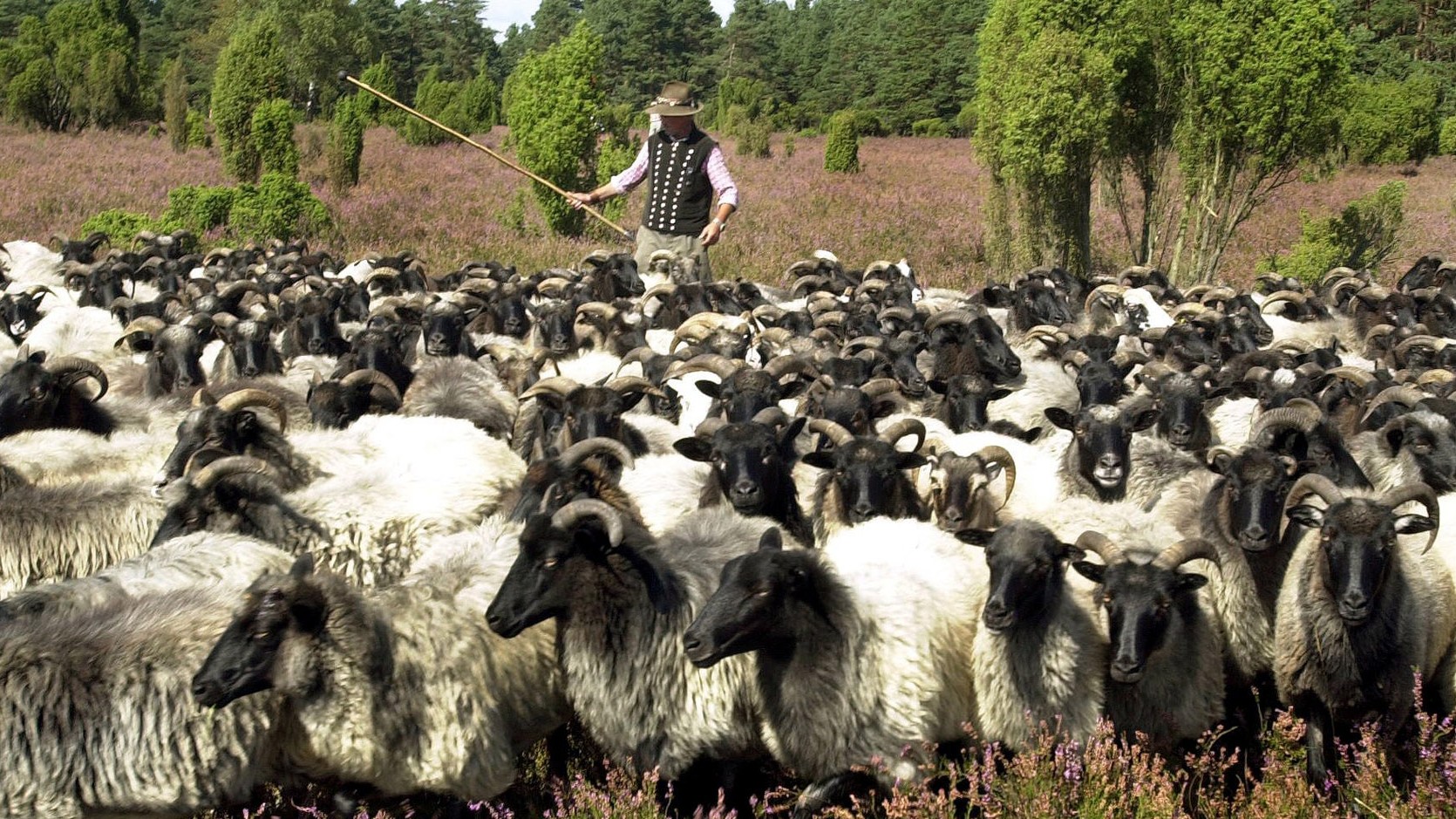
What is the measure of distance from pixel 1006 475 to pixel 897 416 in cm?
140

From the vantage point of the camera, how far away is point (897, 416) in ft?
27.8

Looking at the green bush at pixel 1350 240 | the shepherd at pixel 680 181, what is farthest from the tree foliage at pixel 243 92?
the green bush at pixel 1350 240

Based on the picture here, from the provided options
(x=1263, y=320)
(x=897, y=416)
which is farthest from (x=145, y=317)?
(x=1263, y=320)

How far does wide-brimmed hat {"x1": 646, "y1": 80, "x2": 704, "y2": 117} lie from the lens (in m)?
12.7

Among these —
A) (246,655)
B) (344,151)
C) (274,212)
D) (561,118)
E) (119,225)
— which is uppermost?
(561,118)

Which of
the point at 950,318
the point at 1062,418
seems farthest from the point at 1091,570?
the point at 950,318

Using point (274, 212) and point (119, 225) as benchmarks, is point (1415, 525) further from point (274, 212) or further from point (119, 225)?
point (119, 225)

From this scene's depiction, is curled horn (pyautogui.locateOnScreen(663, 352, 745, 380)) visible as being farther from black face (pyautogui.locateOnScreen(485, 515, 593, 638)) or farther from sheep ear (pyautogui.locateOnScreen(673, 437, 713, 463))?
black face (pyautogui.locateOnScreen(485, 515, 593, 638))

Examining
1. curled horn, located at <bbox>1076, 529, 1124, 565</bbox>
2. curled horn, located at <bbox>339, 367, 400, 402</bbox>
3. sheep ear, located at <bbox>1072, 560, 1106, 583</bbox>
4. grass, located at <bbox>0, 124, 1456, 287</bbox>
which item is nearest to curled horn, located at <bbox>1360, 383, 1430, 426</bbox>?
curled horn, located at <bbox>1076, 529, 1124, 565</bbox>

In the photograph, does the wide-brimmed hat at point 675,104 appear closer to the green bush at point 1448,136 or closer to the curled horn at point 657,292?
the curled horn at point 657,292

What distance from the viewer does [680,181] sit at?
524 inches

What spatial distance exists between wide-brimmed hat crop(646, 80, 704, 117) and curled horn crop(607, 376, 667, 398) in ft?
15.1

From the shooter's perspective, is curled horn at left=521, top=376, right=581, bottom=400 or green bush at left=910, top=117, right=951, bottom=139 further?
green bush at left=910, top=117, right=951, bottom=139

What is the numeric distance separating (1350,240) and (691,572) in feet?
66.0
